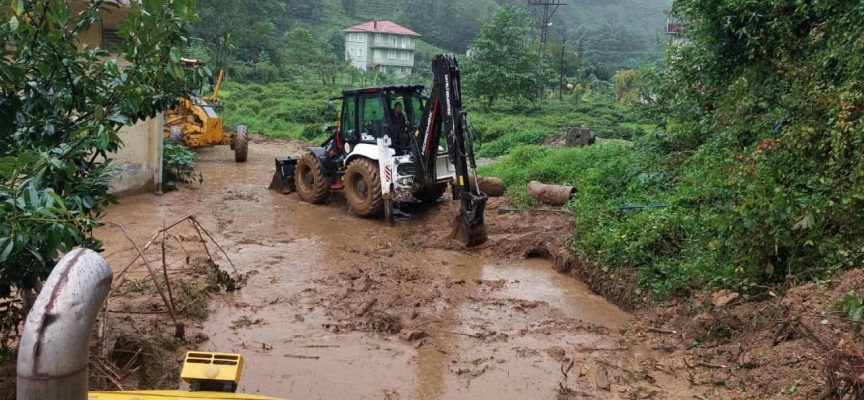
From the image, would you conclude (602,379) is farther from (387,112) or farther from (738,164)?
(387,112)

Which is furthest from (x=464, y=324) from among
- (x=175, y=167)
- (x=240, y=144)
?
(x=240, y=144)

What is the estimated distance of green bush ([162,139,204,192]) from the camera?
514 inches

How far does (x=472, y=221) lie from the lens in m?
9.17

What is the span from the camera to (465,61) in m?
33.2

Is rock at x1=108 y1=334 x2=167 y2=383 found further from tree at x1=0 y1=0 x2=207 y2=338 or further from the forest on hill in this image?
the forest on hill

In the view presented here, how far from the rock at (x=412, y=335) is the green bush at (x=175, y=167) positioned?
8320mm

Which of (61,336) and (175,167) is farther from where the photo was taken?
(175,167)

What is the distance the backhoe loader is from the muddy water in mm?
609

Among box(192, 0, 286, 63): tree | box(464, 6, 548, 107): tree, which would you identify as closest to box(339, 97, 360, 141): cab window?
box(464, 6, 548, 107): tree

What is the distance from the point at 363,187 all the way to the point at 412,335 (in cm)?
530

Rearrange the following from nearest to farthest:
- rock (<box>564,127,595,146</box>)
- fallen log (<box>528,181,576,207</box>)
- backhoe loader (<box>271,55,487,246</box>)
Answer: backhoe loader (<box>271,55,487,246</box>) → fallen log (<box>528,181,576,207</box>) → rock (<box>564,127,595,146</box>)

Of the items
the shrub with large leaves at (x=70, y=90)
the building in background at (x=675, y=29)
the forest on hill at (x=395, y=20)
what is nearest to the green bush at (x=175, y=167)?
the shrub with large leaves at (x=70, y=90)

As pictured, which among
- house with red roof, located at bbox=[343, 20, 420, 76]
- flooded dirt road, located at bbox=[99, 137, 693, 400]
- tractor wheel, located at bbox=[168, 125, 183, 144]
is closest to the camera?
flooded dirt road, located at bbox=[99, 137, 693, 400]

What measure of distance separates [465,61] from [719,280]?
1102 inches
